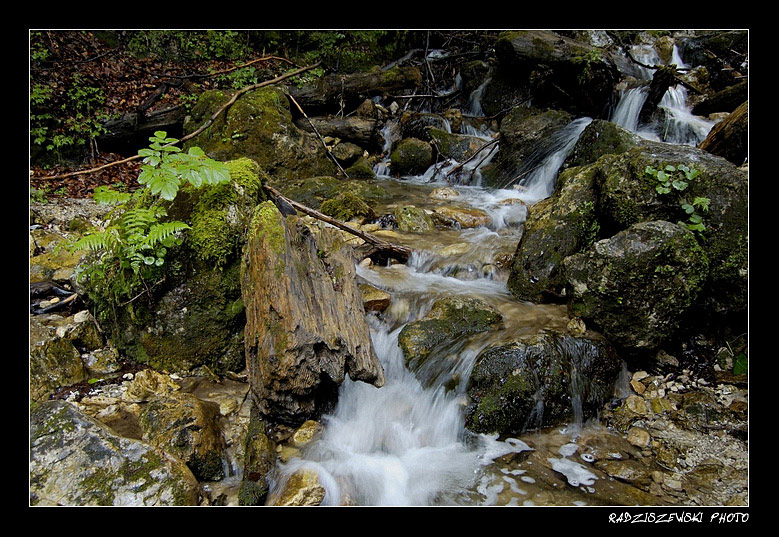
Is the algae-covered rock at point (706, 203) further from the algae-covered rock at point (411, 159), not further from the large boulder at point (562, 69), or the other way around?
the large boulder at point (562, 69)

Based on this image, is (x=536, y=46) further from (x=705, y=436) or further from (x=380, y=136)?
(x=705, y=436)

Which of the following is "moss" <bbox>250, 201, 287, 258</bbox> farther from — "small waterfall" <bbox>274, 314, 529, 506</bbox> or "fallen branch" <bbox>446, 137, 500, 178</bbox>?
"fallen branch" <bbox>446, 137, 500, 178</bbox>

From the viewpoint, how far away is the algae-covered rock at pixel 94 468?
2432 millimetres

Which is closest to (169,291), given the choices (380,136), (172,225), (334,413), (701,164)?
(172,225)

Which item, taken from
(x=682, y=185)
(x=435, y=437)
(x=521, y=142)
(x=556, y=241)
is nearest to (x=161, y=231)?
(x=435, y=437)

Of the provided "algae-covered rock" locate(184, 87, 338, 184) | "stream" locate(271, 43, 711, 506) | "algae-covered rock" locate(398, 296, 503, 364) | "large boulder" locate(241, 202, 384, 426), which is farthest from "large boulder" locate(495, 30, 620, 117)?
"large boulder" locate(241, 202, 384, 426)

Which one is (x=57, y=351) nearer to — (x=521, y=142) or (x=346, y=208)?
(x=346, y=208)

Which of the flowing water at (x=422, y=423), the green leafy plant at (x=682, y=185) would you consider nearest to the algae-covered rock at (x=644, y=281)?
A: the green leafy plant at (x=682, y=185)

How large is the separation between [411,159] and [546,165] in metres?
2.94

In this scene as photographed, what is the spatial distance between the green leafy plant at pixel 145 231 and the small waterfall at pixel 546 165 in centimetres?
630

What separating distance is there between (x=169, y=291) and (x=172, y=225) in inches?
25.2

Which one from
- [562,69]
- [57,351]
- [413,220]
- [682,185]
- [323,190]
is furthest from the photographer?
[562,69]

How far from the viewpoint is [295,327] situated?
2918mm

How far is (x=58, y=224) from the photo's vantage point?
628 centimetres
